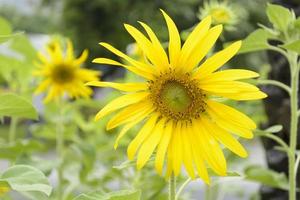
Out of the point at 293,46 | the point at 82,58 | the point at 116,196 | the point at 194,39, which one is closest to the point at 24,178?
the point at 116,196

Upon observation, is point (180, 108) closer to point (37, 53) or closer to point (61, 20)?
point (37, 53)

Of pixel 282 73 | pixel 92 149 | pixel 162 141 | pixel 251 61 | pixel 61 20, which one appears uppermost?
pixel 61 20

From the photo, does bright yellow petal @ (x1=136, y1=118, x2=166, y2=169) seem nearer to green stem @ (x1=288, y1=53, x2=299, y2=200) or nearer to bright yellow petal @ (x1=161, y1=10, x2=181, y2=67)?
bright yellow petal @ (x1=161, y1=10, x2=181, y2=67)

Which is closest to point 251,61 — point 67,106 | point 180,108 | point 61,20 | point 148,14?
point 148,14

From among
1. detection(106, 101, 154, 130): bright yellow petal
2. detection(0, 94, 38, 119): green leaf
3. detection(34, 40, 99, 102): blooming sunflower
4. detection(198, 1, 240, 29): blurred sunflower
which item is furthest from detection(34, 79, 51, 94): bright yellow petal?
detection(106, 101, 154, 130): bright yellow petal

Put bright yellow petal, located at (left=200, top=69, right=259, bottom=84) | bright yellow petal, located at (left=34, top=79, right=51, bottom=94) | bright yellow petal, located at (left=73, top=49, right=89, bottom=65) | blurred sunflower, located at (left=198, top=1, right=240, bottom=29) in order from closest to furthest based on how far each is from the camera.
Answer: bright yellow petal, located at (left=200, top=69, right=259, bottom=84)
blurred sunflower, located at (left=198, top=1, right=240, bottom=29)
bright yellow petal, located at (left=73, top=49, right=89, bottom=65)
bright yellow petal, located at (left=34, top=79, right=51, bottom=94)

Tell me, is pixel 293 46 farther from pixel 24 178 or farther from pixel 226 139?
pixel 24 178
